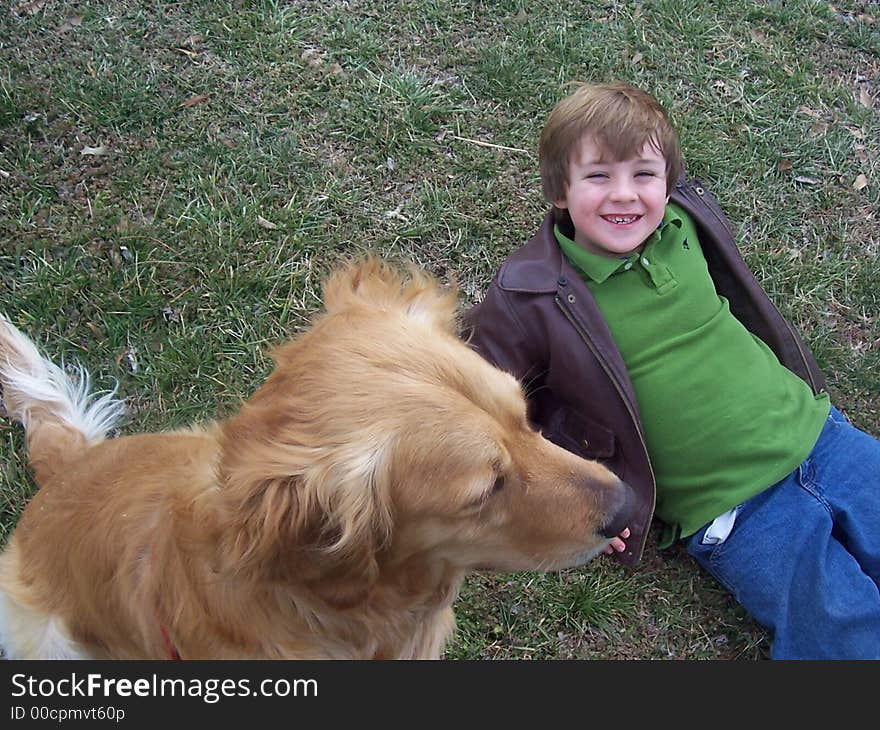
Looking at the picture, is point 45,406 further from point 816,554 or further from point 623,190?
point 816,554

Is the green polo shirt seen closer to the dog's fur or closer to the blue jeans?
the blue jeans

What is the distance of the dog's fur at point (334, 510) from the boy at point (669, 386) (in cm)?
66

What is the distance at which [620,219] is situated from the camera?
286 centimetres

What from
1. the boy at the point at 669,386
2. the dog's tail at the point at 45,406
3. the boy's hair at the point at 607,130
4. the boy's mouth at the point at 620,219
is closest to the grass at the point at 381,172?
the dog's tail at the point at 45,406

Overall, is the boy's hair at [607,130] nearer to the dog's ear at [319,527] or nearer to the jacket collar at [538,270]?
the jacket collar at [538,270]

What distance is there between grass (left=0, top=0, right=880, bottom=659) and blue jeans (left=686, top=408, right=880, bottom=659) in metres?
0.40

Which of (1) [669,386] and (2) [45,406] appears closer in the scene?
(1) [669,386]

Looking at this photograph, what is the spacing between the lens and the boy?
9.29ft

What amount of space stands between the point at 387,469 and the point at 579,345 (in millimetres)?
1172

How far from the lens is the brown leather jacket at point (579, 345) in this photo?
2.86 metres

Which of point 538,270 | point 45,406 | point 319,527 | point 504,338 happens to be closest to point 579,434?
point 504,338

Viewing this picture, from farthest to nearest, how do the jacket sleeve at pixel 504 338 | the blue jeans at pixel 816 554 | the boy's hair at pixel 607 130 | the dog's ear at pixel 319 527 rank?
the jacket sleeve at pixel 504 338
the boy's hair at pixel 607 130
the blue jeans at pixel 816 554
the dog's ear at pixel 319 527

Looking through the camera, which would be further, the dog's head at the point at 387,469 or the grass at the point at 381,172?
the grass at the point at 381,172

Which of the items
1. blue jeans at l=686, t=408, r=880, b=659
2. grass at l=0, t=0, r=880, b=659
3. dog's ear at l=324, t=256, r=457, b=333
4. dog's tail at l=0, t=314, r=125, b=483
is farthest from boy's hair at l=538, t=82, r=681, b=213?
dog's tail at l=0, t=314, r=125, b=483
